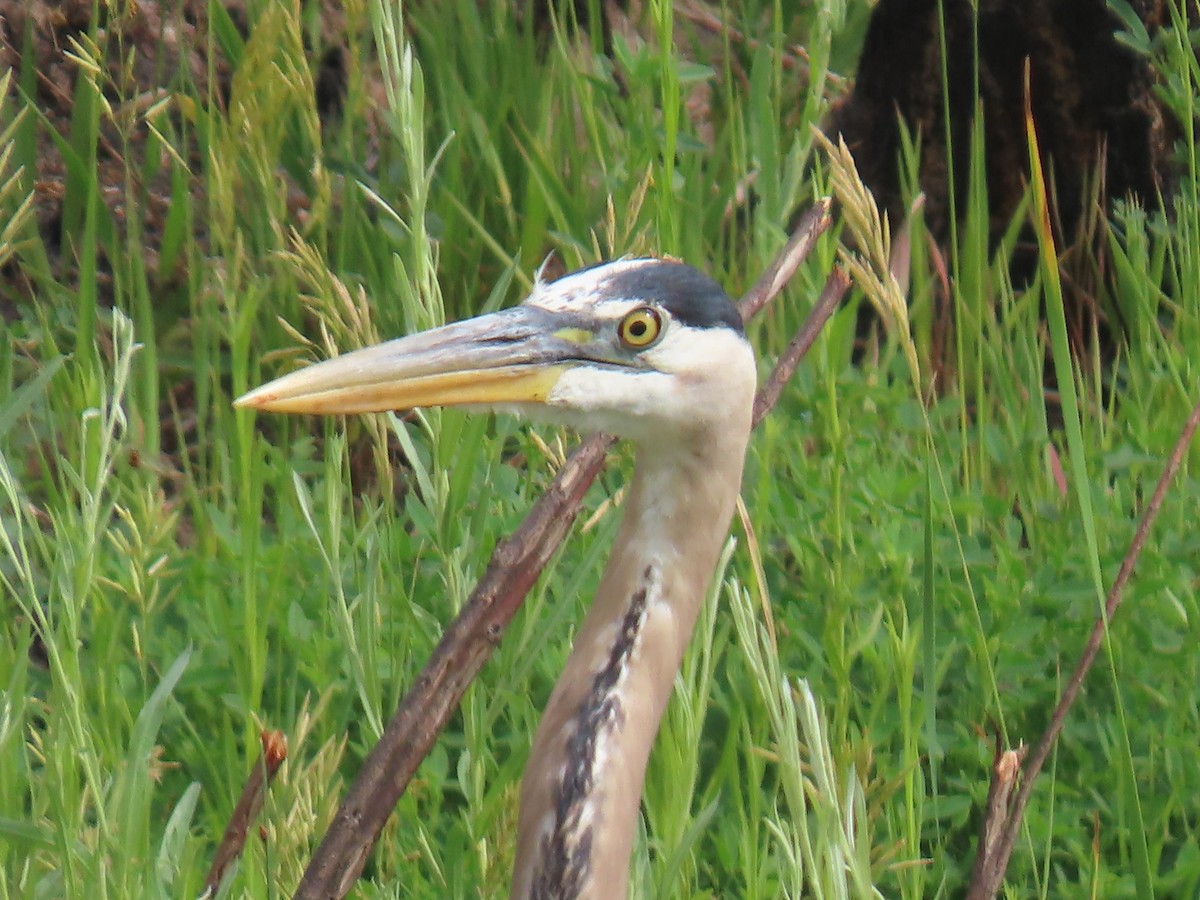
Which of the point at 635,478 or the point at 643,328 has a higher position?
the point at 643,328

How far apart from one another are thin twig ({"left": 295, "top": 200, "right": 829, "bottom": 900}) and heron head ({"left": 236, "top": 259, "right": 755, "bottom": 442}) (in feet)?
0.50

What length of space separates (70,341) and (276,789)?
1775 mm

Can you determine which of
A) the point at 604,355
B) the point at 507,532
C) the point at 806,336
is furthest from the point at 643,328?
the point at 507,532

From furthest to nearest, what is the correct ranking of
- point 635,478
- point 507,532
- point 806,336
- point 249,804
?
point 507,532 < point 806,336 < point 635,478 < point 249,804

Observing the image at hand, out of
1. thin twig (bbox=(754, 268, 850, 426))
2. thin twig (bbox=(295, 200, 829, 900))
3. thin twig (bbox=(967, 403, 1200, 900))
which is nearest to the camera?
thin twig (bbox=(967, 403, 1200, 900))

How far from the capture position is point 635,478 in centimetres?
175

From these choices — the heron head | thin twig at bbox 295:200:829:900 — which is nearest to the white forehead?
the heron head

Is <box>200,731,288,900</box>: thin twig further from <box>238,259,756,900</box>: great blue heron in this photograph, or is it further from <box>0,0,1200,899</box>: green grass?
<box>238,259,756,900</box>: great blue heron

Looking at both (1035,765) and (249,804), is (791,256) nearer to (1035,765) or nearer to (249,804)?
(1035,765)

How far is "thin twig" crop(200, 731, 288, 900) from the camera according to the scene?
1.50 m

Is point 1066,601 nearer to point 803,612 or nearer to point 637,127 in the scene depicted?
point 803,612

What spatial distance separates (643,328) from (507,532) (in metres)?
0.87

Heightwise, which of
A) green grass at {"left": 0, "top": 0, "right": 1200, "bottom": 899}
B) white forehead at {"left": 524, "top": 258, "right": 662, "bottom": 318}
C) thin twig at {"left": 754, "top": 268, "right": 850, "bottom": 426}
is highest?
white forehead at {"left": 524, "top": 258, "right": 662, "bottom": 318}

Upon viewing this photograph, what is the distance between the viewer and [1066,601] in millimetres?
2492
